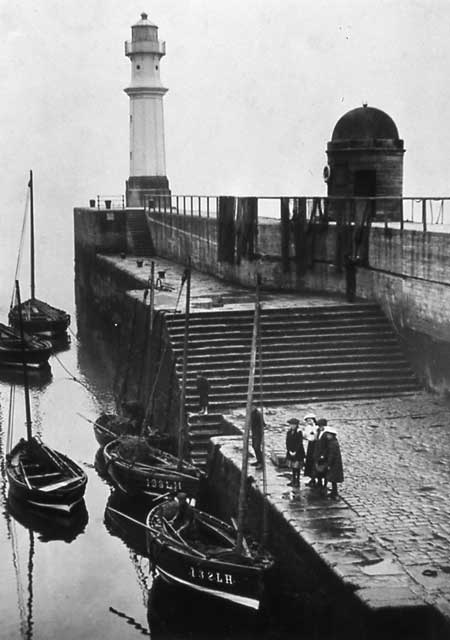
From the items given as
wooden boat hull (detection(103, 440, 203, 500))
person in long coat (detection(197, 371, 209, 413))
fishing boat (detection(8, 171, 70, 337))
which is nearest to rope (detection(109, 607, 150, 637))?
wooden boat hull (detection(103, 440, 203, 500))

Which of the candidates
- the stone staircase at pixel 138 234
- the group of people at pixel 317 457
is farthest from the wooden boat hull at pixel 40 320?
the group of people at pixel 317 457

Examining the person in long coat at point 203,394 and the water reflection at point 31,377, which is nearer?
the person in long coat at point 203,394

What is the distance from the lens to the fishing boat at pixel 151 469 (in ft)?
54.3

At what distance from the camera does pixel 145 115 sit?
4900 centimetres

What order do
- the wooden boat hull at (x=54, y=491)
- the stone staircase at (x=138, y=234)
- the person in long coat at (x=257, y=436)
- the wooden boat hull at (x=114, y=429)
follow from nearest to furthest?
the person in long coat at (x=257, y=436) < the wooden boat hull at (x=54, y=491) < the wooden boat hull at (x=114, y=429) < the stone staircase at (x=138, y=234)

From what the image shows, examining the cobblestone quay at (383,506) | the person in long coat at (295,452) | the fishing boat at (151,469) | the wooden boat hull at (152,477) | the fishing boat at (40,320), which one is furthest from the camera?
the fishing boat at (40,320)

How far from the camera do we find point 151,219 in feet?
143

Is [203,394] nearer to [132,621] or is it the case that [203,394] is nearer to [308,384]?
[308,384]

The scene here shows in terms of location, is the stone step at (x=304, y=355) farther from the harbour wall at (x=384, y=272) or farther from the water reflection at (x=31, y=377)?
the water reflection at (x=31, y=377)

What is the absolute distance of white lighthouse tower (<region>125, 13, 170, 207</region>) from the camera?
159 ft

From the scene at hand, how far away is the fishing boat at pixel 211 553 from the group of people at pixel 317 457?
3.59 feet

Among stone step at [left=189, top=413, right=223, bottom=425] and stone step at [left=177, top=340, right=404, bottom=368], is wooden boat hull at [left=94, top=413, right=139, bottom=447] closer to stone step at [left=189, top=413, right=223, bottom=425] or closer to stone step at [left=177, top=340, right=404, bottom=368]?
stone step at [left=177, top=340, right=404, bottom=368]

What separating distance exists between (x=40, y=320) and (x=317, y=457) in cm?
2538

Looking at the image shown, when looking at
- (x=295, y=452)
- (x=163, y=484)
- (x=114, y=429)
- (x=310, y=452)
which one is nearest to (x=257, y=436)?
(x=295, y=452)
